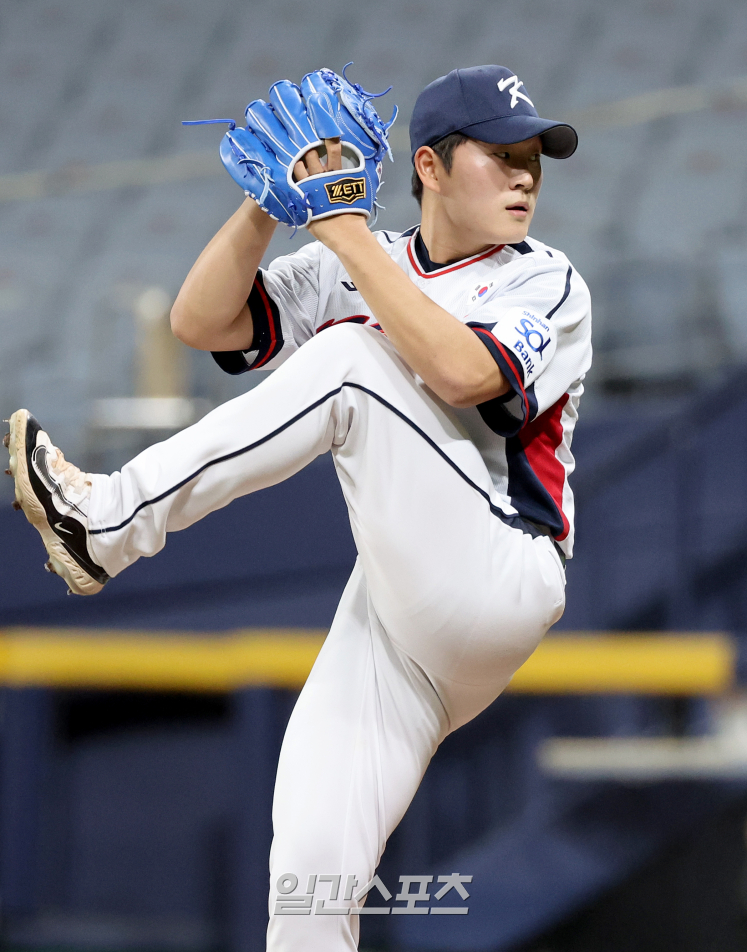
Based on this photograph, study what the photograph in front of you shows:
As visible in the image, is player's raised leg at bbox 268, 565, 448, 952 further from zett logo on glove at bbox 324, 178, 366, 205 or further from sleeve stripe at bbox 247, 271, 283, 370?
zett logo on glove at bbox 324, 178, 366, 205

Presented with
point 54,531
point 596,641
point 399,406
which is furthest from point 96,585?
point 596,641

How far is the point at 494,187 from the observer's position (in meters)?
1.74

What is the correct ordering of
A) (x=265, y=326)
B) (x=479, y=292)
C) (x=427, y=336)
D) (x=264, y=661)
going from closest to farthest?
(x=427, y=336) → (x=479, y=292) → (x=265, y=326) → (x=264, y=661)

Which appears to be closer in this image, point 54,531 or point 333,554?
point 54,531

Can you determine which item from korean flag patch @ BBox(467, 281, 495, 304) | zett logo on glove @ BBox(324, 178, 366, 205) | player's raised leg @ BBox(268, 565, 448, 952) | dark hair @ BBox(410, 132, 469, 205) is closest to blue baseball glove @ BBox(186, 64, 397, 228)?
zett logo on glove @ BBox(324, 178, 366, 205)

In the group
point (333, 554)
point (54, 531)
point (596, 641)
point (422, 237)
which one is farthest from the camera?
point (333, 554)

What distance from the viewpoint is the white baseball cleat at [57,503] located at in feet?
5.16

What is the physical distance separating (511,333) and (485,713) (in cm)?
259

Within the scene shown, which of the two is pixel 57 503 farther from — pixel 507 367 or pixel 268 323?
pixel 507 367

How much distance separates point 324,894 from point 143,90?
20.1ft

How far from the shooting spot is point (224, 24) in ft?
24.0

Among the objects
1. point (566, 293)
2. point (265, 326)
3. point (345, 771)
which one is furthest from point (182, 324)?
point (345, 771)

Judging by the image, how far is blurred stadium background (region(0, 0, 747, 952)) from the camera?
3871mm

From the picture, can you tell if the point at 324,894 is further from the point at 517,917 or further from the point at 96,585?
the point at 517,917
